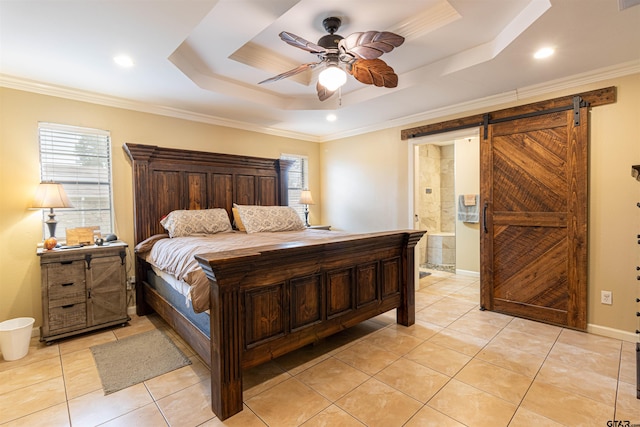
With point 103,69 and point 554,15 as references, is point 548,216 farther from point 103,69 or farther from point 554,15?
A: point 103,69

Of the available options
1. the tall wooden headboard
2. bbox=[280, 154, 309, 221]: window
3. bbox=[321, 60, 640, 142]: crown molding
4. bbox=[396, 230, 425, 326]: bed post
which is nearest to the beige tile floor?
bbox=[396, 230, 425, 326]: bed post

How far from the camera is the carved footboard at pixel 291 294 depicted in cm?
176

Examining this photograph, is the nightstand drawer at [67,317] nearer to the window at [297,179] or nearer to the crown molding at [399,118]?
the crown molding at [399,118]

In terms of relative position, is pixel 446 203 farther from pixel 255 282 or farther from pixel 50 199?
pixel 50 199

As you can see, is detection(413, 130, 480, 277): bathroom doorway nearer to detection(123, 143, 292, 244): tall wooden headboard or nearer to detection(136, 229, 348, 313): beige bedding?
detection(123, 143, 292, 244): tall wooden headboard

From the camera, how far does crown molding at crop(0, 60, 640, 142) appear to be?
9.08 ft

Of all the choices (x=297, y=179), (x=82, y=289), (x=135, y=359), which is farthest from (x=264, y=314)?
(x=297, y=179)

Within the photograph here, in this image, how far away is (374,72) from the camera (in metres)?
2.28

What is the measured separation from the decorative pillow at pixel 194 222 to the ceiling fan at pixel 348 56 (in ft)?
7.03

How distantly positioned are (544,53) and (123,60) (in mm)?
3608

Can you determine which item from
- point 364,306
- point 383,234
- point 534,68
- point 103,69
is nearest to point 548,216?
point 534,68

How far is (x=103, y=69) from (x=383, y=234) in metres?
3.02

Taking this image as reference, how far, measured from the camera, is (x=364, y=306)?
8.80 feet

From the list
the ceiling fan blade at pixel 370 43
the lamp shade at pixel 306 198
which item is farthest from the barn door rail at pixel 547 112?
the lamp shade at pixel 306 198
